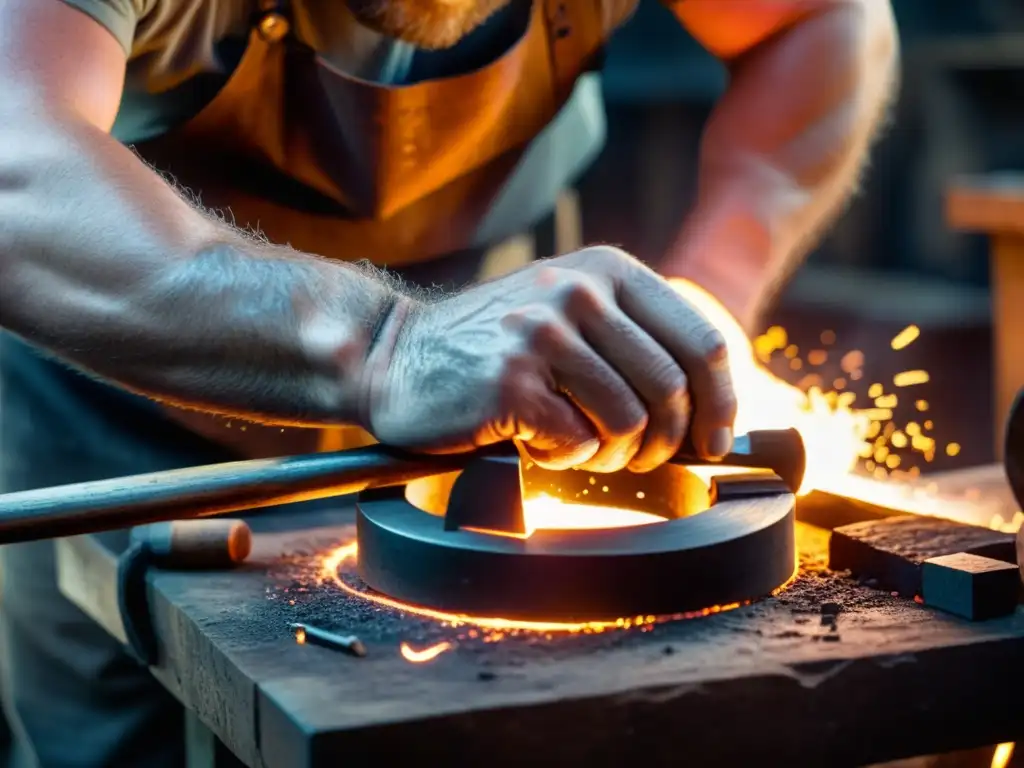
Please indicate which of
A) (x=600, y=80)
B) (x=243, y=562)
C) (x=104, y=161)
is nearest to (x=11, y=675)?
(x=243, y=562)

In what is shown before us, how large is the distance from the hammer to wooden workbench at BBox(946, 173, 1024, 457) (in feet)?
6.00

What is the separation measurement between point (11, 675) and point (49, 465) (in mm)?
347

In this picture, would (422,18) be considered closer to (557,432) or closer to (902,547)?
(557,432)

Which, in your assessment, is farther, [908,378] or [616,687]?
[908,378]

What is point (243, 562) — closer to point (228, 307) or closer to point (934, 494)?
point (228, 307)

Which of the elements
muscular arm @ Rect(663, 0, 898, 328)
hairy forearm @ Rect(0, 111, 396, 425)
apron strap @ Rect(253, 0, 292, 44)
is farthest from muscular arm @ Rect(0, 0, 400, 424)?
muscular arm @ Rect(663, 0, 898, 328)

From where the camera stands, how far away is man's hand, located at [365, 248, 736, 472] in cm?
132

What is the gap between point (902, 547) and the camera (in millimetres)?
1447

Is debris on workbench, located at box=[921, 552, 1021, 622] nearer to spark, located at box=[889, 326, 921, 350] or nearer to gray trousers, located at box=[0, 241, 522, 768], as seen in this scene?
gray trousers, located at box=[0, 241, 522, 768]

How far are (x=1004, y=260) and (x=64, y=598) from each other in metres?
2.06

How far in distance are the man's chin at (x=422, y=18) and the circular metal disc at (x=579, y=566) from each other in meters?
0.77

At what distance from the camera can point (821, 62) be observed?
7.35ft

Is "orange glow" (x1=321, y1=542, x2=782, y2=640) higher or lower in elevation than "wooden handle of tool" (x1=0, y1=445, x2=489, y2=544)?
lower

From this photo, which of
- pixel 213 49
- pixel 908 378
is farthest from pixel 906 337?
pixel 213 49
